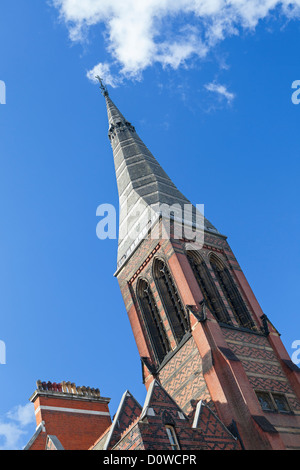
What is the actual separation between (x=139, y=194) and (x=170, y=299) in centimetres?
833

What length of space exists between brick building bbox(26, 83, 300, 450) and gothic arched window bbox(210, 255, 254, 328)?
0.17 ft

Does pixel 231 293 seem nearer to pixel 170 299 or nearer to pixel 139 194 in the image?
pixel 170 299

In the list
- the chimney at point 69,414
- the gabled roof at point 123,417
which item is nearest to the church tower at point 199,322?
the gabled roof at point 123,417

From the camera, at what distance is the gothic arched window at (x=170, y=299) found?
2409cm

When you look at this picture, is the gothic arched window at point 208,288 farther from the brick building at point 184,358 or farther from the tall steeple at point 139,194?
the tall steeple at point 139,194

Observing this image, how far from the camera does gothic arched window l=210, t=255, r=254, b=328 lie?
24.9m

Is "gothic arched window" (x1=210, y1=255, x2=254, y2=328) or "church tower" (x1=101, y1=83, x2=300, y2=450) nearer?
"church tower" (x1=101, y1=83, x2=300, y2=450)

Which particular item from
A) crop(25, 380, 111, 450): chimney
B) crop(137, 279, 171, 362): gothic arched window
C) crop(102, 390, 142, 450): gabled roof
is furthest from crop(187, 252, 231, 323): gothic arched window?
crop(25, 380, 111, 450): chimney

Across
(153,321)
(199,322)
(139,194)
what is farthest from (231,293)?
(139,194)

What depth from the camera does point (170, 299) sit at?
2538 centimetres

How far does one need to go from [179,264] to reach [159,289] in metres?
2.01

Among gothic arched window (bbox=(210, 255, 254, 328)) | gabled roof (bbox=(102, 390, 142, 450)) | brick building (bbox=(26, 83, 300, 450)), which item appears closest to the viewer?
gabled roof (bbox=(102, 390, 142, 450))

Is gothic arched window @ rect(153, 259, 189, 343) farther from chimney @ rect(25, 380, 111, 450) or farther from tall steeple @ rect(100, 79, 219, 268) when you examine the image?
chimney @ rect(25, 380, 111, 450)

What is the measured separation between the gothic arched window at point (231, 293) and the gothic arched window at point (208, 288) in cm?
78
